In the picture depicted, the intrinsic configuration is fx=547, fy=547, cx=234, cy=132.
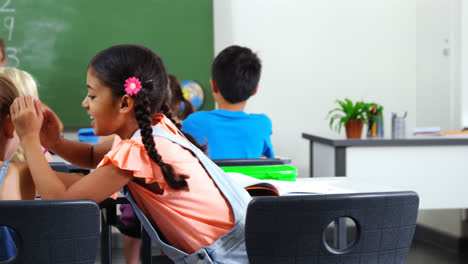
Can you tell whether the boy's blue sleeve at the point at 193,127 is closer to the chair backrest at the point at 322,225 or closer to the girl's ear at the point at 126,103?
the girl's ear at the point at 126,103

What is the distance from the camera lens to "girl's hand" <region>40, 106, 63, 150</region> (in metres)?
1.41

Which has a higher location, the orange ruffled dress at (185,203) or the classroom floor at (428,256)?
the orange ruffled dress at (185,203)

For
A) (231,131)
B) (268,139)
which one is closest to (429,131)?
(268,139)

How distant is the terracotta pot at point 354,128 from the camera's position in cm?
346

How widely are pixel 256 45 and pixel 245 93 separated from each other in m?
2.05

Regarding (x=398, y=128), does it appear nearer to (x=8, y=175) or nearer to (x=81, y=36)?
(x=81, y=36)

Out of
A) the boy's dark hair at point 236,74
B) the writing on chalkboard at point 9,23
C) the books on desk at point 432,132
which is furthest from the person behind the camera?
the writing on chalkboard at point 9,23

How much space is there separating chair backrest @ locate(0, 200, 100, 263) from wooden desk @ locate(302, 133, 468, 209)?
2.48 m

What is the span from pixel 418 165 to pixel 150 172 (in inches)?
102

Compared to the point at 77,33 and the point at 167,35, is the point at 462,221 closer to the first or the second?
the point at 167,35

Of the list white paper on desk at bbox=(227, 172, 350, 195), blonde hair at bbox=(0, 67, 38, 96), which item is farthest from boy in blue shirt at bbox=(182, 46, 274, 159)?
white paper on desk at bbox=(227, 172, 350, 195)

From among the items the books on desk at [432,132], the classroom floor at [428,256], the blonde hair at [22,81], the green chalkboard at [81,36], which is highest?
the green chalkboard at [81,36]

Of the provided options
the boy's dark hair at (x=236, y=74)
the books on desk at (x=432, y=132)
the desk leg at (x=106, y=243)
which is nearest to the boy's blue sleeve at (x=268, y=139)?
the boy's dark hair at (x=236, y=74)

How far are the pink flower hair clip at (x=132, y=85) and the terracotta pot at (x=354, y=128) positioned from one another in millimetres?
2452
